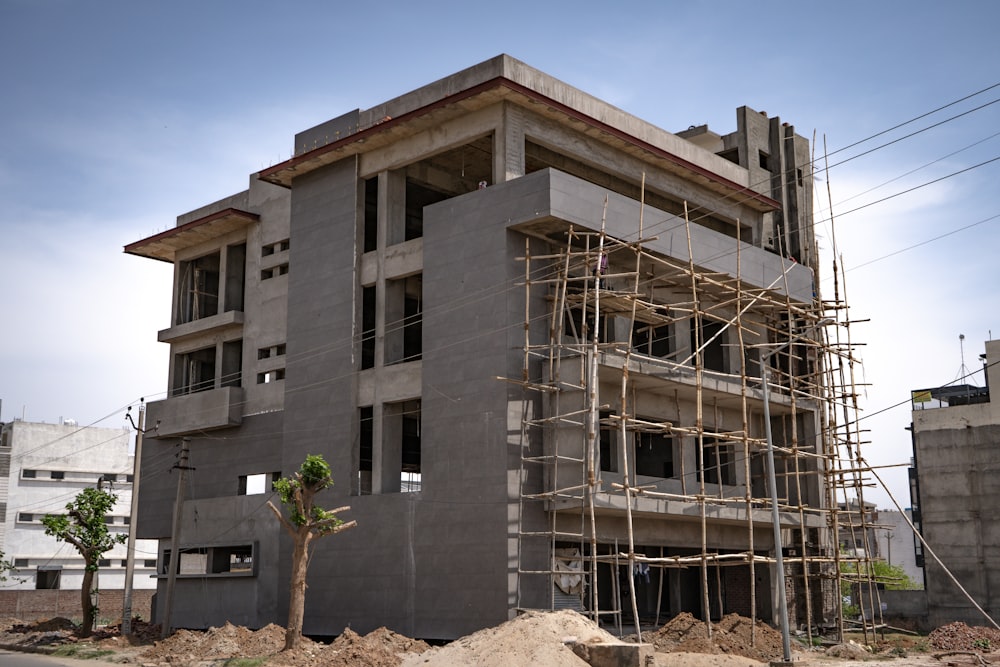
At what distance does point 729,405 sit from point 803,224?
37.3 feet

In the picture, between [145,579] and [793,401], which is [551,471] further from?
[145,579]

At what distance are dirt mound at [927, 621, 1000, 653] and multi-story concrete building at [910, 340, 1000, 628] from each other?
36.1ft

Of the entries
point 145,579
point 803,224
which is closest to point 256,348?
point 803,224

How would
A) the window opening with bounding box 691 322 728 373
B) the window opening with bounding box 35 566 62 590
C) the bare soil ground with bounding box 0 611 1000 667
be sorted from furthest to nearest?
the window opening with bounding box 35 566 62 590, the window opening with bounding box 691 322 728 373, the bare soil ground with bounding box 0 611 1000 667

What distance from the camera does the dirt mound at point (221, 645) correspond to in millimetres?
31578

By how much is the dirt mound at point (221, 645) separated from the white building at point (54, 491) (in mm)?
36434

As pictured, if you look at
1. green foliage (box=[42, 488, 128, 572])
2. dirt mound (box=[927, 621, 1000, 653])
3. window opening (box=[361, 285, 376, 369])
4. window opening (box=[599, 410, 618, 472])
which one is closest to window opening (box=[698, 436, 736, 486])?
window opening (box=[599, 410, 618, 472])

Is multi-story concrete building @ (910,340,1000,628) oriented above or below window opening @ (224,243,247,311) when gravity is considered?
below

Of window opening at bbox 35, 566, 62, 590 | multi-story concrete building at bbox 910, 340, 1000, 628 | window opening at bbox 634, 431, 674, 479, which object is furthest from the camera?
window opening at bbox 35, 566, 62, 590

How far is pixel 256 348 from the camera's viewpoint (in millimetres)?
43969

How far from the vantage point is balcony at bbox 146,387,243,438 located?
43344 mm

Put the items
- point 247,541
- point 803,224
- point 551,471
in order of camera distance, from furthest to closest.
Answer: point 803,224 → point 247,541 → point 551,471

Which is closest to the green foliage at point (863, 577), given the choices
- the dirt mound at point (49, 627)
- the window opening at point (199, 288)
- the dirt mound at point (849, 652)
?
the dirt mound at point (849, 652)

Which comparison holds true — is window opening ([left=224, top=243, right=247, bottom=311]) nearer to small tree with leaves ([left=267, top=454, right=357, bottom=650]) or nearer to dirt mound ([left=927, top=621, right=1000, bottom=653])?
small tree with leaves ([left=267, top=454, right=357, bottom=650])
